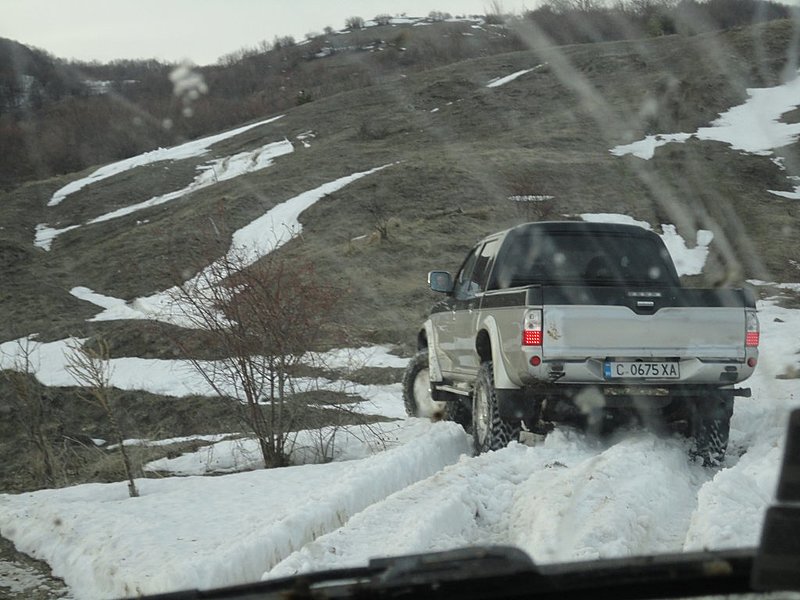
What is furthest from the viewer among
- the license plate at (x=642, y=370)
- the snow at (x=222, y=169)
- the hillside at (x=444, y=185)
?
the snow at (x=222, y=169)

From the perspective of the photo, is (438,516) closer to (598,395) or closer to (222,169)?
(598,395)

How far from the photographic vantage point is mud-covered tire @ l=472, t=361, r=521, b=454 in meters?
7.46

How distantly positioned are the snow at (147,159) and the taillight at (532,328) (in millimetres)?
45994

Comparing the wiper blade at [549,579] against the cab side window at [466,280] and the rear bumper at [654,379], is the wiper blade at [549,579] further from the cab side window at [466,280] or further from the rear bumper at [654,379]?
the cab side window at [466,280]

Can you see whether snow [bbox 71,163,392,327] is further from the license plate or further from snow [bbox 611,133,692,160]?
snow [bbox 611,133,692,160]

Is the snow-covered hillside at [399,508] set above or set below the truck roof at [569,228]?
below

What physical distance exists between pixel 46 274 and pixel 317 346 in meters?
25.0

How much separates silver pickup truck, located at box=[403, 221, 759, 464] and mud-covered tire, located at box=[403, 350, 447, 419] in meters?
2.49

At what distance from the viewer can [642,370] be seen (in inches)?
274

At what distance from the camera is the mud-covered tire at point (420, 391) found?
1102 centimetres

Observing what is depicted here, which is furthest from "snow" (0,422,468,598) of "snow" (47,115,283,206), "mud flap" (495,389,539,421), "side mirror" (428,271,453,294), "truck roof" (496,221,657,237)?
"snow" (47,115,283,206)

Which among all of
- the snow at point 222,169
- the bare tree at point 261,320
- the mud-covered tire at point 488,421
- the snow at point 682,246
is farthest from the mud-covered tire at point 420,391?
the snow at point 222,169

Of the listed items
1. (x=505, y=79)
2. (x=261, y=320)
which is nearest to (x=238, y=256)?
(x=261, y=320)

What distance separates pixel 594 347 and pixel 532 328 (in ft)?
1.76
